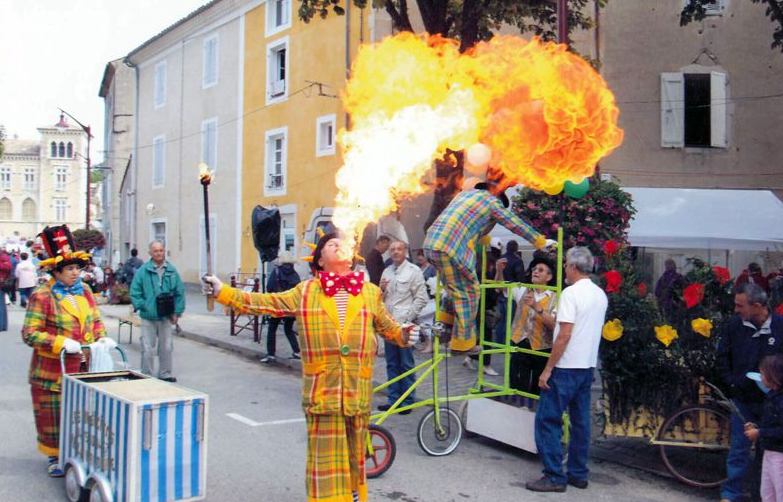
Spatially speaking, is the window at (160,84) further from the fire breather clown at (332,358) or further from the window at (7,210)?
the window at (7,210)

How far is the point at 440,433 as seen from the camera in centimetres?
652

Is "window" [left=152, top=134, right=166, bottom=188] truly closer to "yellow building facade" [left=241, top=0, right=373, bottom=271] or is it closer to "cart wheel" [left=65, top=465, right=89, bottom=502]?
"yellow building facade" [left=241, top=0, right=373, bottom=271]

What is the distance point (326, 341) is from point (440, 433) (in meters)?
2.51

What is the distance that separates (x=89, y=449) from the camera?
15.8 ft

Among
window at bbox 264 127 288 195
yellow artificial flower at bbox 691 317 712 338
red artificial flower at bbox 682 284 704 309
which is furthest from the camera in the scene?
window at bbox 264 127 288 195

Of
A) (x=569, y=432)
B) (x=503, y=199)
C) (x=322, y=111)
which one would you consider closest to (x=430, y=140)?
(x=503, y=199)

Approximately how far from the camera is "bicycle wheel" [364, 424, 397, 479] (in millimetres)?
5816

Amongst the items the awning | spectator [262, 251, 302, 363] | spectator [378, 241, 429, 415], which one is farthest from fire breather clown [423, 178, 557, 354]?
the awning

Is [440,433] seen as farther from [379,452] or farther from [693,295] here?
[693,295]

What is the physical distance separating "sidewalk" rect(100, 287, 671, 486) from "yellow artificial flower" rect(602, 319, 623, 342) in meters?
1.24

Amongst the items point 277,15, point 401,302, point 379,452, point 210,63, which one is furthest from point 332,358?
point 210,63

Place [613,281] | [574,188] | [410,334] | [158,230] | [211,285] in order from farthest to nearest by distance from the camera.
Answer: [158,230] → [574,188] → [613,281] → [410,334] → [211,285]

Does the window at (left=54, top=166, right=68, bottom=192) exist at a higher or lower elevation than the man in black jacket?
higher

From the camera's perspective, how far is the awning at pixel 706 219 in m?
14.0
